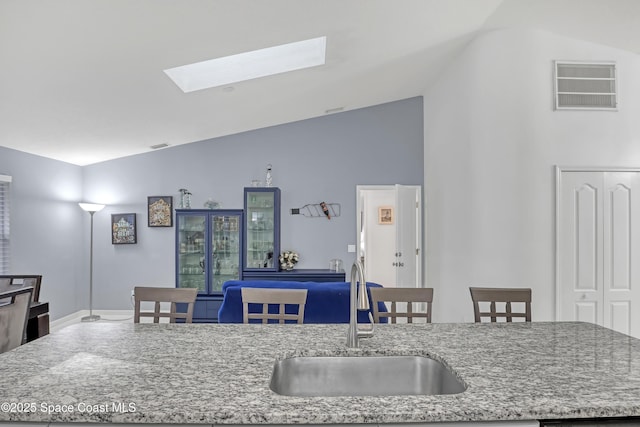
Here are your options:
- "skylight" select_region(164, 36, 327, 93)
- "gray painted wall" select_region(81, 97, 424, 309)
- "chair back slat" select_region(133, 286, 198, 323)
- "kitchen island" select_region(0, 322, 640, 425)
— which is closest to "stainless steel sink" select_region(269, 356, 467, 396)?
"kitchen island" select_region(0, 322, 640, 425)

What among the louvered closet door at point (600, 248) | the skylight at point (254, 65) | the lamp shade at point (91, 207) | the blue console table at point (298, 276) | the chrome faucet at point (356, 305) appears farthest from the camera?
the blue console table at point (298, 276)

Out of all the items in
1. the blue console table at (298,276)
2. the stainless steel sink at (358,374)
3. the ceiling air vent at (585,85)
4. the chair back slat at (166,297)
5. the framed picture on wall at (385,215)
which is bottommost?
the blue console table at (298,276)

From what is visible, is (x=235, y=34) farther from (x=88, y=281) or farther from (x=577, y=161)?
(x=88, y=281)

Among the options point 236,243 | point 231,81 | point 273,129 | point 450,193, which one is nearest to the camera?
point 231,81

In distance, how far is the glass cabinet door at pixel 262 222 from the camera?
20.6 feet

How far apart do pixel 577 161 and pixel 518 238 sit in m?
0.93

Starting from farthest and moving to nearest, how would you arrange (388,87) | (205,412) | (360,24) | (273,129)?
(273,129)
(388,87)
(360,24)
(205,412)

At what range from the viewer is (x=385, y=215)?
808 cm

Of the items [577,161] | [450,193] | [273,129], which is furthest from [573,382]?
[273,129]

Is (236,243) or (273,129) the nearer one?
(236,243)

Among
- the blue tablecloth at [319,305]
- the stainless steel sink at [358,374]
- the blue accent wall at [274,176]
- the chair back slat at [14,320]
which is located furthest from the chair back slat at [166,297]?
the blue accent wall at [274,176]

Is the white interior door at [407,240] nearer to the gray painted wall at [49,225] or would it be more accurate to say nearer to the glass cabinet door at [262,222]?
the glass cabinet door at [262,222]

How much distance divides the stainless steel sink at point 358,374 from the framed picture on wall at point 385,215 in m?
6.56

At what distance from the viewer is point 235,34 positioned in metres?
3.26
